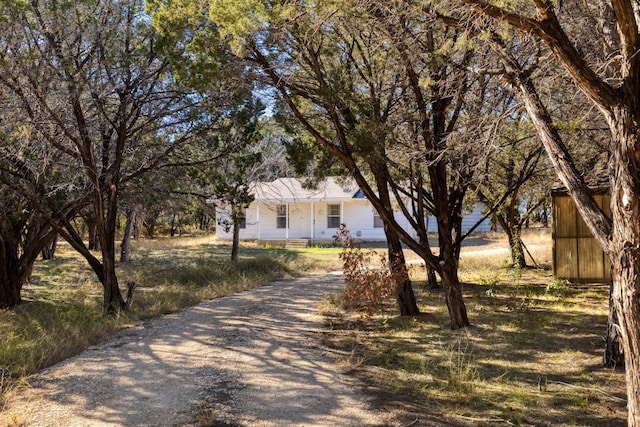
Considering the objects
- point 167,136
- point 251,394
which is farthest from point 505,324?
point 167,136

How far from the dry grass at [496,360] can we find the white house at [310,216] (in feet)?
65.6

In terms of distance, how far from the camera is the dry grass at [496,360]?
498 centimetres

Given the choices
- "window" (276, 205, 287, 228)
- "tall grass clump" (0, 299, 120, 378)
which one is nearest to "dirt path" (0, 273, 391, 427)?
"tall grass clump" (0, 299, 120, 378)

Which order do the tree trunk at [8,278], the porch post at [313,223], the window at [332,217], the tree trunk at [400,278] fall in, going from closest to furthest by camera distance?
1. the tree trunk at [400,278]
2. the tree trunk at [8,278]
3. the porch post at [313,223]
4. the window at [332,217]

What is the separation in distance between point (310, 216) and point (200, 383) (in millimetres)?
27357

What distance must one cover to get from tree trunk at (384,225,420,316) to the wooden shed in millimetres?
6482

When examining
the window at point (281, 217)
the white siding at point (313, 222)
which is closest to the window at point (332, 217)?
the white siding at point (313, 222)

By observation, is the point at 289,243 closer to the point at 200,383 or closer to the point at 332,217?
the point at 332,217

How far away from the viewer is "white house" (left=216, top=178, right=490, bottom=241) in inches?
1225

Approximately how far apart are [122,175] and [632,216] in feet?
33.4

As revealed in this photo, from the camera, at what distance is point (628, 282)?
12.2 ft

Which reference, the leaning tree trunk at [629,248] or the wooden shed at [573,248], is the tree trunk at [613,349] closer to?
the leaning tree trunk at [629,248]

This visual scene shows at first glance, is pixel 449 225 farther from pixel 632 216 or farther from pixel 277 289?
pixel 277 289

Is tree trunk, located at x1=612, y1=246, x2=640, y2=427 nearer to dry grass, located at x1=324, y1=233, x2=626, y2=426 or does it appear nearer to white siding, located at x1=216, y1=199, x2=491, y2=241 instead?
dry grass, located at x1=324, y1=233, x2=626, y2=426
